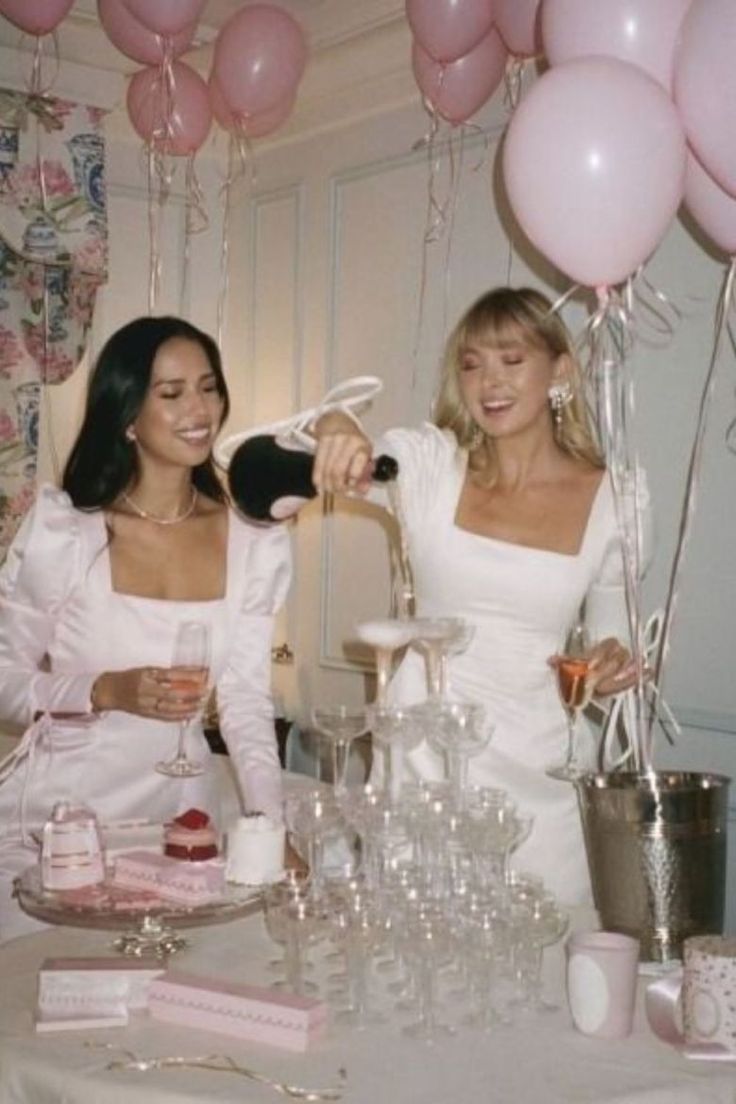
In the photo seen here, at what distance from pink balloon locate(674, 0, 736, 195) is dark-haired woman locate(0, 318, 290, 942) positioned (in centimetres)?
90

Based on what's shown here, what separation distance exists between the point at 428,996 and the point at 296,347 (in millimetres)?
3544

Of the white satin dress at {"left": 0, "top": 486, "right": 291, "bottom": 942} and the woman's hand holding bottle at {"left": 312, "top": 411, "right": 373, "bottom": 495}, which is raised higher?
the woman's hand holding bottle at {"left": 312, "top": 411, "right": 373, "bottom": 495}

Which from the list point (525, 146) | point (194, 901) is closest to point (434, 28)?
point (525, 146)

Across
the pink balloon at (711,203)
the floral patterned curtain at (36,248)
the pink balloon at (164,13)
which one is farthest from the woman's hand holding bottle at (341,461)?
the floral patterned curtain at (36,248)

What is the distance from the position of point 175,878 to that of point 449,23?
219 cm

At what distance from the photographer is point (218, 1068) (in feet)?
4.62

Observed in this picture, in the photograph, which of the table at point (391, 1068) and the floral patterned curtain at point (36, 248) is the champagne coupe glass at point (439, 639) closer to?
the table at point (391, 1068)

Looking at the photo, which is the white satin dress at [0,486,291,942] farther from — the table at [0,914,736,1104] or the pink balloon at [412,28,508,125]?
the pink balloon at [412,28,508,125]

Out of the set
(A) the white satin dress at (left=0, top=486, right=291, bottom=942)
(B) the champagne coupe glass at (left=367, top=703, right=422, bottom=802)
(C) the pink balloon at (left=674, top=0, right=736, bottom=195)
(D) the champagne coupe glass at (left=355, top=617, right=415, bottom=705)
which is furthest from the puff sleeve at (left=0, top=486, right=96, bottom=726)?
(C) the pink balloon at (left=674, top=0, right=736, bottom=195)

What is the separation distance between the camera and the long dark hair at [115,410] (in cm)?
245

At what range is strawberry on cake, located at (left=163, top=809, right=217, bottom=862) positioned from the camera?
6.30 ft

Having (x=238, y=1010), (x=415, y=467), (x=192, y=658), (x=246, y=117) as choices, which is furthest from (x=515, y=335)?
(x=246, y=117)

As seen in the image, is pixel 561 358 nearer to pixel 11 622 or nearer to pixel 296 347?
pixel 11 622

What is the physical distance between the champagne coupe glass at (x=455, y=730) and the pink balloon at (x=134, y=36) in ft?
7.43
